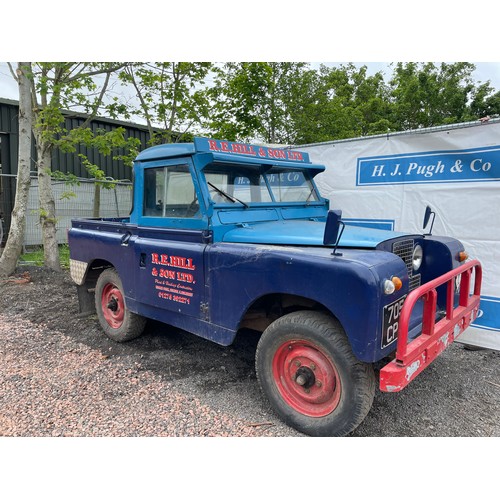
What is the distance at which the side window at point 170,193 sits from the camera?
12.1ft

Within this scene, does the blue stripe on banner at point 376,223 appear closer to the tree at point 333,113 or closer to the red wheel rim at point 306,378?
the red wheel rim at point 306,378

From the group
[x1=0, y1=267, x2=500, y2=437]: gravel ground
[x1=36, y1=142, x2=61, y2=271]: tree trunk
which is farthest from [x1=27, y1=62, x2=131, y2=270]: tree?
[x1=0, y1=267, x2=500, y2=437]: gravel ground

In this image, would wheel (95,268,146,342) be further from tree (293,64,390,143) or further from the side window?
tree (293,64,390,143)

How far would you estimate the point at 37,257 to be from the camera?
9219 mm

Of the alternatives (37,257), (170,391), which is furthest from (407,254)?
(37,257)

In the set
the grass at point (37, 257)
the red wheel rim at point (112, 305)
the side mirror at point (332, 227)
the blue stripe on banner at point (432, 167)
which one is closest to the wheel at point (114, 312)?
the red wheel rim at point (112, 305)

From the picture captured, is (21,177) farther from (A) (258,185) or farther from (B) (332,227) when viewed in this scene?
(B) (332,227)

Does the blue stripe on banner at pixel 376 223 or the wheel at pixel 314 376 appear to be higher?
the blue stripe on banner at pixel 376 223

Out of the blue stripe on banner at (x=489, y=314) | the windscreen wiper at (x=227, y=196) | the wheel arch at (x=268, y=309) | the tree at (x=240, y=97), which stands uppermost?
the tree at (x=240, y=97)

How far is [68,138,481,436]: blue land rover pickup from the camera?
262 centimetres

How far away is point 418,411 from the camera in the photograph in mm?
3283

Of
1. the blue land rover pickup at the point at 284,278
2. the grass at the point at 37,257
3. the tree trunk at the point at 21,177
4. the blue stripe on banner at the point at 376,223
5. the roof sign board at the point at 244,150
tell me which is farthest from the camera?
the grass at the point at 37,257

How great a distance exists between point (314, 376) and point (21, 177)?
6948 millimetres

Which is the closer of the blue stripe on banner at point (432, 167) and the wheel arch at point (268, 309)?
the wheel arch at point (268, 309)
